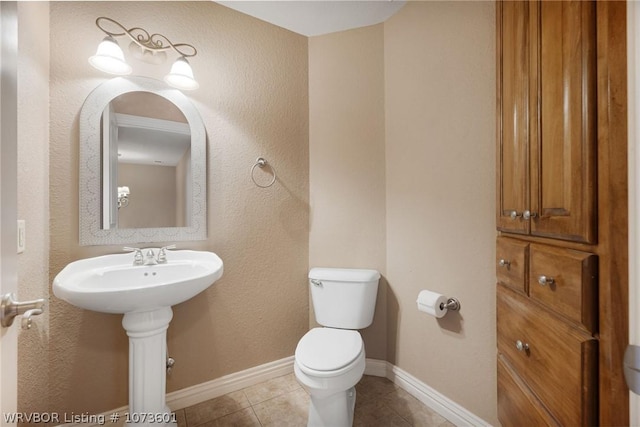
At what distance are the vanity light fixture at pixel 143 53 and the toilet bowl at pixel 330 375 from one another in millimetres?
1617

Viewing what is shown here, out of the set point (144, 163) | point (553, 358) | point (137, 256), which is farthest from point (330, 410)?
point (144, 163)

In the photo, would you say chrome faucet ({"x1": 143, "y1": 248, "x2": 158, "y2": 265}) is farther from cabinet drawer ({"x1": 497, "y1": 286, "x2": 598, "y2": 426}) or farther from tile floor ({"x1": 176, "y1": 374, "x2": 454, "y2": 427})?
cabinet drawer ({"x1": 497, "y1": 286, "x2": 598, "y2": 426})

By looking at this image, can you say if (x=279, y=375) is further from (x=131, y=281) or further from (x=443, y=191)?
(x=443, y=191)

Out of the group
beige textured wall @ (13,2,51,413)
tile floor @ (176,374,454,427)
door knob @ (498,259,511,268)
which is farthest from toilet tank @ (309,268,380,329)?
beige textured wall @ (13,2,51,413)

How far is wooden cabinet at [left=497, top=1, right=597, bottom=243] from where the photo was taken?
2.05 ft

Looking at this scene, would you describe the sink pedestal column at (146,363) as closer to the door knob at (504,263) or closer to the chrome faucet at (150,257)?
the chrome faucet at (150,257)

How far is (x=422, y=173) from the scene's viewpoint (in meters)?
1.63

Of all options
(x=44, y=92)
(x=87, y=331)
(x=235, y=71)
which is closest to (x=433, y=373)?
(x=87, y=331)

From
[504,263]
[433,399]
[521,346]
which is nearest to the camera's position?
[521,346]

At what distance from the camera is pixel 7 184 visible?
0.57 metres

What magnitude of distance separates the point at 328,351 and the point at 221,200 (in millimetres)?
1087

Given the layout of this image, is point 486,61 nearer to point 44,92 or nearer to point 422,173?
point 422,173

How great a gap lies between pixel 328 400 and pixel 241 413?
0.59 meters

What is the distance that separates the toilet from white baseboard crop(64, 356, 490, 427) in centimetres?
40
